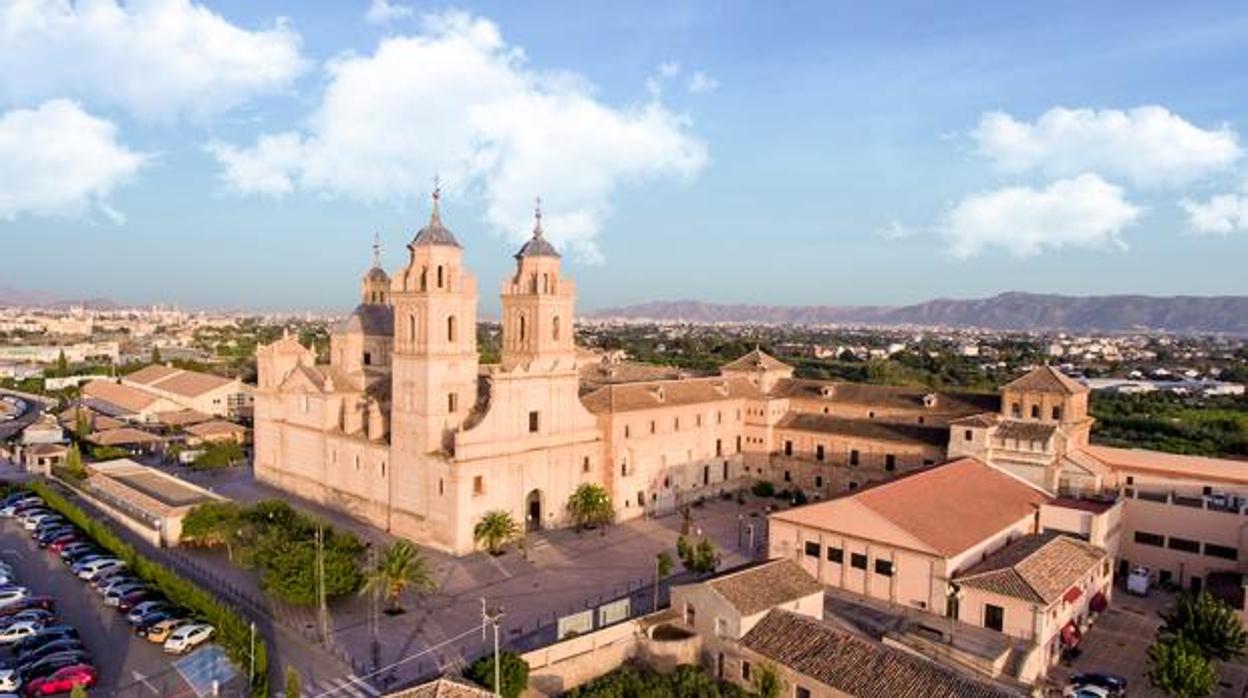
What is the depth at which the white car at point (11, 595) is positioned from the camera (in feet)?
110

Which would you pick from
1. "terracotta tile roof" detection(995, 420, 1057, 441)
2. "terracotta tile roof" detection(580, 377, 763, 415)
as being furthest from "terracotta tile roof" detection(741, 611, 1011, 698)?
"terracotta tile roof" detection(580, 377, 763, 415)

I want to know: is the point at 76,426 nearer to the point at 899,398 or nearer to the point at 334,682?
the point at 334,682

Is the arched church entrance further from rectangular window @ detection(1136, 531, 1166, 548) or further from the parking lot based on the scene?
rectangular window @ detection(1136, 531, 1166, 548)

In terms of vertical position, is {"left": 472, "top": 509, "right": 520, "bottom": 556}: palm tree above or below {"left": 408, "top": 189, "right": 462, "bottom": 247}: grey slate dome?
below

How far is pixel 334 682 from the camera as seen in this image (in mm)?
27219

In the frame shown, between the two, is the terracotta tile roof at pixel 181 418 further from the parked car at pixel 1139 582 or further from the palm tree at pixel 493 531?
the parked car at pixel 1139 582

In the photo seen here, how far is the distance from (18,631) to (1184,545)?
47.5m

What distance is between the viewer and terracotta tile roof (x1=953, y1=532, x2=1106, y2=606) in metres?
29.8

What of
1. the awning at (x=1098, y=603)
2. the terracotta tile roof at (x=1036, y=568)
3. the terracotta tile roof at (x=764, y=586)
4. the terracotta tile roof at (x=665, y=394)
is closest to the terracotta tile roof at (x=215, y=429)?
the terracotta tile roof at (x=665, y=394)

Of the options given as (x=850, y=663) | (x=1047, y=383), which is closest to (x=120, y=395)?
(x=850, y=663)

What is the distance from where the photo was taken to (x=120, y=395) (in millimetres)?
84875

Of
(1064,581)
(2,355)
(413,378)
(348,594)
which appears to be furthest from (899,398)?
(2,355)

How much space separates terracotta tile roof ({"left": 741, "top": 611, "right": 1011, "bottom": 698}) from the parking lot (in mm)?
7788

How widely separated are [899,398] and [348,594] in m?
33.5
